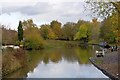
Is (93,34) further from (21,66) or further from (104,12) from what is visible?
(104,12)

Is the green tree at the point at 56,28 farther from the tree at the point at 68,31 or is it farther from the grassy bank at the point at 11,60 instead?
the grassy bank at the point at 11,60

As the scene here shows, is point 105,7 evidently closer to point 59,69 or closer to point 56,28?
point 59,69

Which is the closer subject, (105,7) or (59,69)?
(105,7)

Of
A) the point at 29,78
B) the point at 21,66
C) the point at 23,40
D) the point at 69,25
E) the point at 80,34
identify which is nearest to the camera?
the point at 29,78

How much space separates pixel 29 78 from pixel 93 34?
194 ft

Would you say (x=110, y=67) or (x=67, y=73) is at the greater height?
(x=110, y=67)

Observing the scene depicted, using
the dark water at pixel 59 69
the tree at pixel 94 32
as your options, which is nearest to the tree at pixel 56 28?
the tree at pixel 94 32

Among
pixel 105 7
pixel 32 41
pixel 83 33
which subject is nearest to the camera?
pixel 105 7

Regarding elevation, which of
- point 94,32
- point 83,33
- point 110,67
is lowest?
point 110,67

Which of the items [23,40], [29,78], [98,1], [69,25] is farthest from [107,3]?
[69,25]

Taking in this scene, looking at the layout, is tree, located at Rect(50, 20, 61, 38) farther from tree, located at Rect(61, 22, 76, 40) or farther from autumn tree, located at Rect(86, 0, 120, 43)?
autumn tree, located at Rect(86, 0, 120, 43)


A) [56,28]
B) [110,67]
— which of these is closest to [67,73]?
[110,67]

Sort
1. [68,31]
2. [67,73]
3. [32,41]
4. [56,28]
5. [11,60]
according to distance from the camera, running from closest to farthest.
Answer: [67,73] < [11,60] < [32,41] < [68,31] < [56,28]

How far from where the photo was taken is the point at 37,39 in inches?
2431
